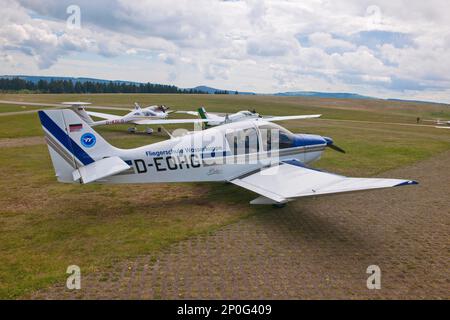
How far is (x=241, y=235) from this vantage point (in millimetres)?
7621

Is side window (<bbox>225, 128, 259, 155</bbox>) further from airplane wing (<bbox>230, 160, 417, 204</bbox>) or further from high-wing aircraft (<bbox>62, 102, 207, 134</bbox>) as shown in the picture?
high-wing aircraft (<bbox>62, 102, 207, 134</bbox>)

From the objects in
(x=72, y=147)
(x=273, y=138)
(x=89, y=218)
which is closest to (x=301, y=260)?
(x=273, y=138)

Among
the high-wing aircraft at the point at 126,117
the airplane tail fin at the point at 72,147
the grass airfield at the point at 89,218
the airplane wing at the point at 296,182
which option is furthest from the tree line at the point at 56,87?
the airplane wing at the point at 296,182

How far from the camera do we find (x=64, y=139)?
26.7ft

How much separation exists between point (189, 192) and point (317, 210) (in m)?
4.31

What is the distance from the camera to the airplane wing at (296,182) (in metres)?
7.16

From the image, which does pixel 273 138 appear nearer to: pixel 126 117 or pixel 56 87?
pixel 126 117

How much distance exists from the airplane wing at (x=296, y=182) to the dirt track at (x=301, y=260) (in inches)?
34.8

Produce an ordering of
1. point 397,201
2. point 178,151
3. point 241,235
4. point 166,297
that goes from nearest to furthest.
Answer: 1. point 166,297
2. point 241,235
3. point 178,151
4. point 397,201

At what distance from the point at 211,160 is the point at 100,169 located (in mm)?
3067

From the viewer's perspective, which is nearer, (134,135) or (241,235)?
(241,235)

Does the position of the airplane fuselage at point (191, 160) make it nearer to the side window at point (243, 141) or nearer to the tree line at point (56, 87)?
the side window at point (243, 141)
